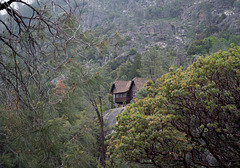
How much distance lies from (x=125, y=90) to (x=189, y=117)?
66.6 ft

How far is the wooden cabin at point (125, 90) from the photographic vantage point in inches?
986

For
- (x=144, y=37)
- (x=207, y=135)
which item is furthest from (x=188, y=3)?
(x=207, y=135)

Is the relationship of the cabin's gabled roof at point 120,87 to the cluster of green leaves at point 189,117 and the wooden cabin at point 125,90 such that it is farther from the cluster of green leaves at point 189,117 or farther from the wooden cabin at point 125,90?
the cluster of green leaves at point 189,117

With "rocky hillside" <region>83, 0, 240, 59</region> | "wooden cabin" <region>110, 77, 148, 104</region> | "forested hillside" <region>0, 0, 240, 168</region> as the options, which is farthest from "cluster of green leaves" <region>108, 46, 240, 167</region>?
"rocky hillside" <region>83, 0, 240, 59</region>

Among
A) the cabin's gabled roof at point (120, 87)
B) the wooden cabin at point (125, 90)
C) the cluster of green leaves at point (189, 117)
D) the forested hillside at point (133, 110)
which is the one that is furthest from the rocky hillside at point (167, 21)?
the cluster of green leaves at point (189, 117)

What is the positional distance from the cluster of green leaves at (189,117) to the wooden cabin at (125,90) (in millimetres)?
19066

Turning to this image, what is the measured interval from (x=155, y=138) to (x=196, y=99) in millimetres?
1352

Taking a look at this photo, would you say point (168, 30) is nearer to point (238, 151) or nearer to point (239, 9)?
point (239, 9)

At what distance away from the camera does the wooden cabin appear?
25047 mm

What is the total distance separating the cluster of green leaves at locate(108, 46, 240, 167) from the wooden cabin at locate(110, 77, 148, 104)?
62.6ft

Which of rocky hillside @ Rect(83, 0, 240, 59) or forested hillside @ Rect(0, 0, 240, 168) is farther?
rocky hillside @ Rect(83, 0, 240, 59)

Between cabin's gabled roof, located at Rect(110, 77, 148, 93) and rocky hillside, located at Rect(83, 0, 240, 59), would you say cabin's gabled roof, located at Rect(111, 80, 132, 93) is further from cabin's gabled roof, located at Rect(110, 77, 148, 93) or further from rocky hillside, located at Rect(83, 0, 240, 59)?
rocky hillside, located at Rect(83, 0, 240, 59)

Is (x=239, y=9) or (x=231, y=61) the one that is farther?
(x=239, y=9)

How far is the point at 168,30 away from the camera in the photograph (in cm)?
6400
